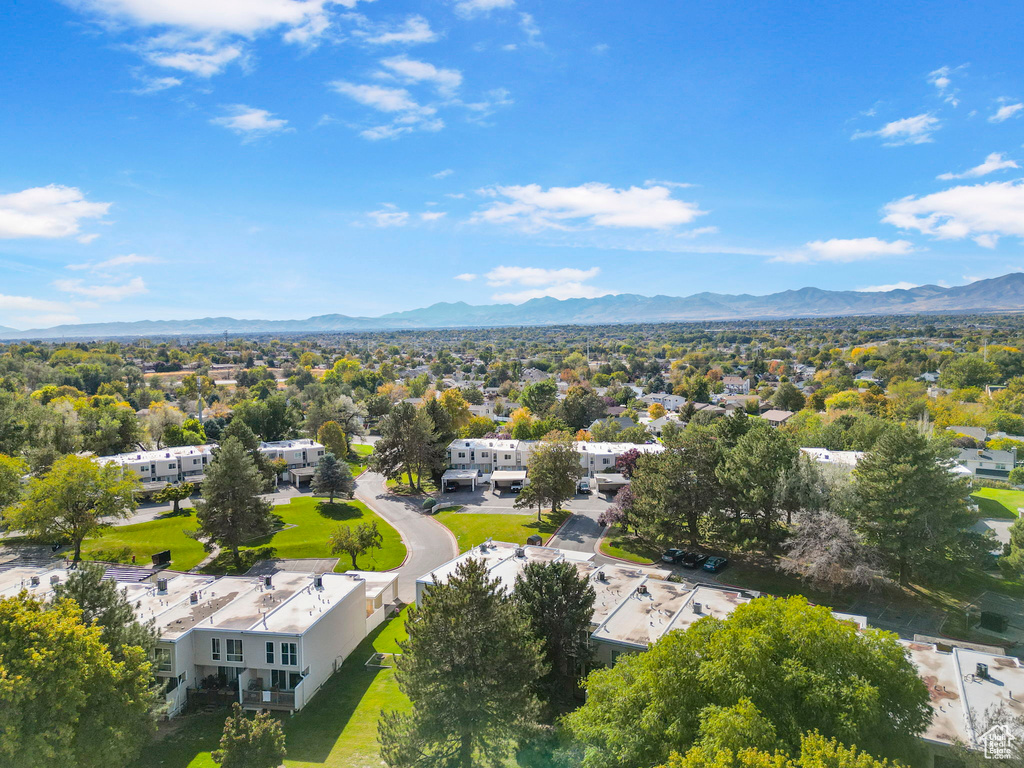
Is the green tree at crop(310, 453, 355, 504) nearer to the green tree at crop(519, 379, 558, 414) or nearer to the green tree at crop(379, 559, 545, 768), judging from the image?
the green tree at crop(379, 559, 545, 768)

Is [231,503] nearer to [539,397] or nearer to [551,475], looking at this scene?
[551,475]

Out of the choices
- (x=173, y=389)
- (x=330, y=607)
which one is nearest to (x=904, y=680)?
(x=330, y=607)

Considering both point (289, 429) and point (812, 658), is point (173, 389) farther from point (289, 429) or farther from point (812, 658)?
point (812, 658)

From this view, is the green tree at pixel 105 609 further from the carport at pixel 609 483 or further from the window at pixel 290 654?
Answer: the carport at pixel 609 483

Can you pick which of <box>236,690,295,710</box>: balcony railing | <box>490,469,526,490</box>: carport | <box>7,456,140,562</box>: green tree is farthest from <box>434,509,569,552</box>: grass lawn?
<box>7,456,140,562</box>: green tree

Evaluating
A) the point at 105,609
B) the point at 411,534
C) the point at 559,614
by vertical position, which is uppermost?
the point at 105,609

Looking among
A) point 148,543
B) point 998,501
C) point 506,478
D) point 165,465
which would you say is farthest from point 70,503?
point 998,501
